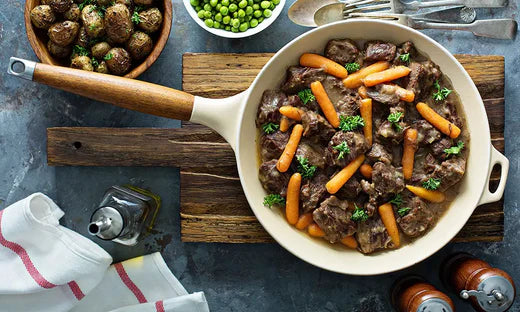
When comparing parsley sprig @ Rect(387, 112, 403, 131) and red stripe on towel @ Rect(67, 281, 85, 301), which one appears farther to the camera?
red stripe on towel @ Rect(67, 281, 85, 301)

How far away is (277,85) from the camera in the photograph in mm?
3641

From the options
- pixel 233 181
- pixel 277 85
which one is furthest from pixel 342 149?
pixel 233 181

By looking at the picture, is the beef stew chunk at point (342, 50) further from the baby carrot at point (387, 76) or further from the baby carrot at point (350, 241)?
the baby carrot at point (350, 241)

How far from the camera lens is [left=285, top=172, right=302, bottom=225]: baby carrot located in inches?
138

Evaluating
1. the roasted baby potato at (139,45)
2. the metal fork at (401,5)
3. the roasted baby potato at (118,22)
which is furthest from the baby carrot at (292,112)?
the roasted baby potato at (118,22)

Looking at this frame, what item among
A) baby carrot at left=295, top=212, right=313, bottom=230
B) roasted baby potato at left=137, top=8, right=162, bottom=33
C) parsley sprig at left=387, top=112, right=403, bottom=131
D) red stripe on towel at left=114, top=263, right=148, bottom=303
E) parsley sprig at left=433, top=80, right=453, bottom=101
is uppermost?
roasted baby potato at left=137, top=8, right=162, bottom=33

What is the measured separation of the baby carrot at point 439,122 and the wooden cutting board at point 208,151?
0.45 metres

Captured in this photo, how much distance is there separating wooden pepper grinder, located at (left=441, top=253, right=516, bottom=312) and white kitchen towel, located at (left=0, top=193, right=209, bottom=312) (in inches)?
62.7

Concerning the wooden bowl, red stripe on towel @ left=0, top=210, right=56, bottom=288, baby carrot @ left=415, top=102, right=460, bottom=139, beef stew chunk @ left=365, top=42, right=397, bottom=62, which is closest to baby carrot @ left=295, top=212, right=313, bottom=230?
baby carrot @ left=415, top=102, right=460, bottom=139

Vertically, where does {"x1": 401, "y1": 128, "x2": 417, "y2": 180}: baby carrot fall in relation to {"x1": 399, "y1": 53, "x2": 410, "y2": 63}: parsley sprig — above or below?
below

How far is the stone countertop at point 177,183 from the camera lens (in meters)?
3.98

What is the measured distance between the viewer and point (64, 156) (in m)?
3.96

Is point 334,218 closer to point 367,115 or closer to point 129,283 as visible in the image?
point 367,115

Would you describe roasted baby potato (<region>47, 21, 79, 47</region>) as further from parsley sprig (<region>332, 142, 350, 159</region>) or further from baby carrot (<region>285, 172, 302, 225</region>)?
parsley sprig (<region>332, 142, 350, 159</region>)
